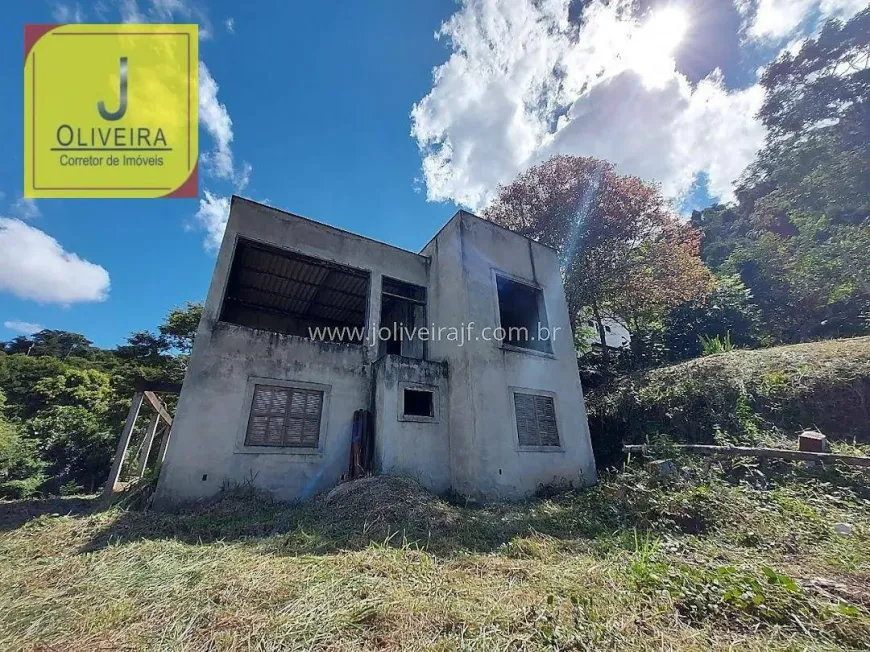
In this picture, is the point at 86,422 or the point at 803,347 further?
the point at 86,422

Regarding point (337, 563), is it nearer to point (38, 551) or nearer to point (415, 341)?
point (38, 551)

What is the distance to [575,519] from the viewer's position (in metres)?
5.98

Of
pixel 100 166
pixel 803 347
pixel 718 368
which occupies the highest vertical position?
pixel 100 166

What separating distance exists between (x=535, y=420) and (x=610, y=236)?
10.3 metres

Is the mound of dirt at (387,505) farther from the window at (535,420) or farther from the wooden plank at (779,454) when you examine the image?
the wooden plank at (779,454)

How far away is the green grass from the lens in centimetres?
251

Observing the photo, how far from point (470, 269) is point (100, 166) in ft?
26.8

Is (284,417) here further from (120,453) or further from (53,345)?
(53,345)

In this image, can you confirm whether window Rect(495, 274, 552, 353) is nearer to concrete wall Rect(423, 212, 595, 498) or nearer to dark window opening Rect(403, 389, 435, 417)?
concrete wall Rect(423, 212, 595, 498)

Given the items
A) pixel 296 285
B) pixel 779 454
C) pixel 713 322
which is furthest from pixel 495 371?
pixel 713 322

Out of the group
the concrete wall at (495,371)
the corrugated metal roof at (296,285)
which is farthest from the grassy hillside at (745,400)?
the corrugated metal roof at (296,285)

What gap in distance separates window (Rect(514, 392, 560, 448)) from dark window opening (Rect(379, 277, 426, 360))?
10.2 ft

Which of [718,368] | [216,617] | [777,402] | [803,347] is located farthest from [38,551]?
[803,347]

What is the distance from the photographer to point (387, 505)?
5695 millimetres
